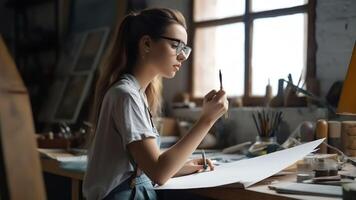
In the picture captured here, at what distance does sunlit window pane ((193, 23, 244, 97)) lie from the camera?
271 cm

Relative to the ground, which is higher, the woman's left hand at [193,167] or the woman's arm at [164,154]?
the woman's arm at [164,154]

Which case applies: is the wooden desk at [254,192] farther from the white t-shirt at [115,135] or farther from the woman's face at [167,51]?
the woman's face at [167,51]

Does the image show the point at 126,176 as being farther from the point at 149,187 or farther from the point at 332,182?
the point at 332,182

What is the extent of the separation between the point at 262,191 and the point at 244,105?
1411mm

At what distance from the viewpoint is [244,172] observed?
4.47ft

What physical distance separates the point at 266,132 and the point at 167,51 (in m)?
0.84

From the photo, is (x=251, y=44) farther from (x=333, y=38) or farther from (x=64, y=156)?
(x=64, y=156)

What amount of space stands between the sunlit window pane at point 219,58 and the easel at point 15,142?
6.75ft

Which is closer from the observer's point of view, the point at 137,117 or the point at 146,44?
the point at 137,117

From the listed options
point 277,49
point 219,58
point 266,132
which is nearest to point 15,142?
point 266,132

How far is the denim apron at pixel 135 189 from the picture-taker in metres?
1.27

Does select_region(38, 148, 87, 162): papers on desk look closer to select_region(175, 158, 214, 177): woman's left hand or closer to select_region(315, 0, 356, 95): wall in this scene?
select_region(175, 158, 214, 177): woman's left hand

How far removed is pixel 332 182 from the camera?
124 cm

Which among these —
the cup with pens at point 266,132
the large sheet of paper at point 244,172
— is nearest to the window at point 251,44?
the cup with pens at point 266,132
